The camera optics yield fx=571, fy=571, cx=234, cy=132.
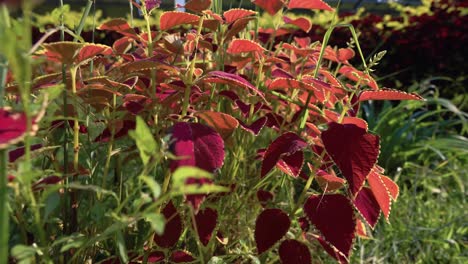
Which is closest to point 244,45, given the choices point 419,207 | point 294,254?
point 294,254

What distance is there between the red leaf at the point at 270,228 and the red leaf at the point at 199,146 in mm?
255

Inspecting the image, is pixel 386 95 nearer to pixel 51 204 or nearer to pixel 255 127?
pixel 255 127

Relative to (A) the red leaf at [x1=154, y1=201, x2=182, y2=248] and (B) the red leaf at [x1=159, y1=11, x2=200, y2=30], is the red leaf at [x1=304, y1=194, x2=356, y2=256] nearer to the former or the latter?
(A) the red leaf at [x1=154, y1=201, x2=182, y2=248]

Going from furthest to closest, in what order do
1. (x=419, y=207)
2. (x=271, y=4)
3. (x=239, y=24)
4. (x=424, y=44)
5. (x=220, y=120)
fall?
(x=424, y=44)
(x=419, y=207)
(x=271, y=4)
(x=239, y=24)
(x=220, y=120)

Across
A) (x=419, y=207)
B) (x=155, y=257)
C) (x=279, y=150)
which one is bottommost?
(x=419, y=207)

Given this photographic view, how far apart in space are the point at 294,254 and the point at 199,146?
350mm

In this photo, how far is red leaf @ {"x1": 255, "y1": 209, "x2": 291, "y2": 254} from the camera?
101cm

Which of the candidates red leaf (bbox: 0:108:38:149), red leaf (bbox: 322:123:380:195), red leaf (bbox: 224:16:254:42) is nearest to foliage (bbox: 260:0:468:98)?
red leaf (bbox: 224:16:254:42)

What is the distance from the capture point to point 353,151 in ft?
2.94

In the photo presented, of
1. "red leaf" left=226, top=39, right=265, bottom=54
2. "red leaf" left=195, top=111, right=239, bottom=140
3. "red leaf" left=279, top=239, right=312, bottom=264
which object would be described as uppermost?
"red leaf" left=226, top=39, right=265, bottom=54

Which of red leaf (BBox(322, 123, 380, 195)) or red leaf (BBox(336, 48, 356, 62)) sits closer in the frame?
red leaf (BBox(322, 123, 380, 195))

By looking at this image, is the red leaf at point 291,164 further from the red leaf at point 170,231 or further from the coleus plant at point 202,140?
the red leaf at point 170,231

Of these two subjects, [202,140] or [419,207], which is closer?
[202,140]

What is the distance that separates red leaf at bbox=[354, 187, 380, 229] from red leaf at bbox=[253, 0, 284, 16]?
17.9 inches
